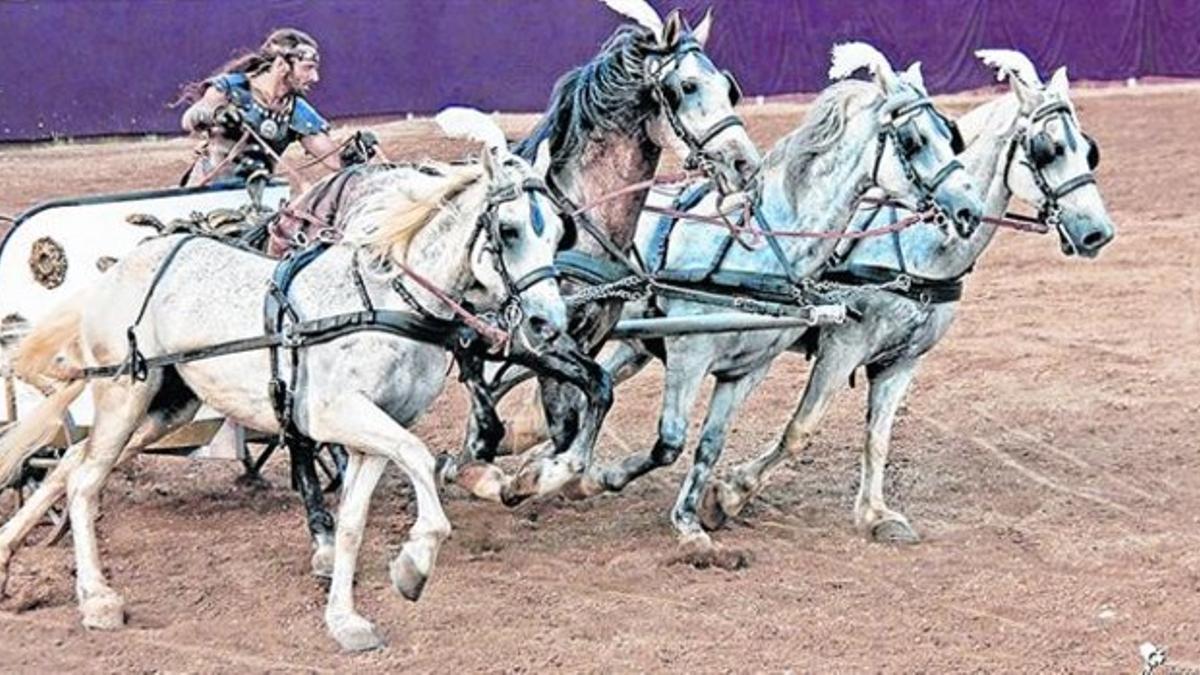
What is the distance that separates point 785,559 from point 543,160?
1917 millimetres

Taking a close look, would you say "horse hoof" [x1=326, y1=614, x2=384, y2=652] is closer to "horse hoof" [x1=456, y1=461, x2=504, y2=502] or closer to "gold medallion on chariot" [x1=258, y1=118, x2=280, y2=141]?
"horse hoof" [x1=456, y1=461, x2=504, y2=502]

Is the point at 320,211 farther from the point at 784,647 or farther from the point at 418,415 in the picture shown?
the point at 784,647

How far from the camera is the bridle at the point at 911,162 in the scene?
781cm

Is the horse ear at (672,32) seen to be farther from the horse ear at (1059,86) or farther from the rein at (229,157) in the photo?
the rein at (229,157)

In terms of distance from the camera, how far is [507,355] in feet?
23.3

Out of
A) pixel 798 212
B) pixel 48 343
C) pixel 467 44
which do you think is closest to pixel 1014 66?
pixel 798 212

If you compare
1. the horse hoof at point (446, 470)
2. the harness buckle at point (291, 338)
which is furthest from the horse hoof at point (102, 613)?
the horse hoof at point (446, 470)

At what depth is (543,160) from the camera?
25.2 feet

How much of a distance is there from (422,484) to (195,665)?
1045 mm

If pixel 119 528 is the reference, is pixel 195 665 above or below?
above

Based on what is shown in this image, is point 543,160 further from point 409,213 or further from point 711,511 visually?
point 711,511

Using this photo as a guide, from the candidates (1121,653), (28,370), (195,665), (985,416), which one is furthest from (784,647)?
(985,416)

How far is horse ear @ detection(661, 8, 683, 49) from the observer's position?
7.65 m

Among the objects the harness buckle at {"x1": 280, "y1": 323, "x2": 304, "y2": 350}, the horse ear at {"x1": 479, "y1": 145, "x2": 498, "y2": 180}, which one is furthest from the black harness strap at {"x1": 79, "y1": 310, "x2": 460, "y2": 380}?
the horse ear at {"x1": 479, "y1": 145, "x2": 498, "y2": 180}
